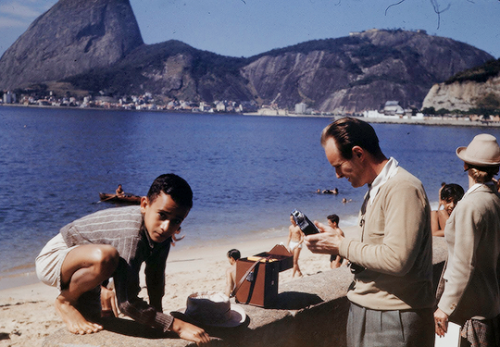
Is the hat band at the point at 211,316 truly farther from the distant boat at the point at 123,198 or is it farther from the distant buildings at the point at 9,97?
the distant buildings at the point at 9,97

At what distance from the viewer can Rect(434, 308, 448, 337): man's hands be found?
2.65 m

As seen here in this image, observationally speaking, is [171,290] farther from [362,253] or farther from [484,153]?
[362,253]

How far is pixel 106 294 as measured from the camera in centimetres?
367

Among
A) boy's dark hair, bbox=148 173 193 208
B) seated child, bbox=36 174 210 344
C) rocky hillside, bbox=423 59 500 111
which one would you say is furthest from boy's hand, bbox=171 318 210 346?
rocky hillside, bbox=423 59 500 111

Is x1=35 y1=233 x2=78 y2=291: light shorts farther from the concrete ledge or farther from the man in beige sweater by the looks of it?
the man in beige sweater

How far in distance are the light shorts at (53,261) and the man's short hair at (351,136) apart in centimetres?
138

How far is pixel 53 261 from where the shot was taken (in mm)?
2295

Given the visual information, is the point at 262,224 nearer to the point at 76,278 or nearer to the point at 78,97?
the point at 76,278

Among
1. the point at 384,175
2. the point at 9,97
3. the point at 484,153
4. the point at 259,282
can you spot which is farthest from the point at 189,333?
the point at 9,97

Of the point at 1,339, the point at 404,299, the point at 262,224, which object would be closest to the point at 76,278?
the point at 404,299

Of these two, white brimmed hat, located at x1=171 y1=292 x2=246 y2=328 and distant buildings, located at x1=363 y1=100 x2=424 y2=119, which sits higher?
distant buildings, located at x1=363 y1=100 x2=424 y2=119

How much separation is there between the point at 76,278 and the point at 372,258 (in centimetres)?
139

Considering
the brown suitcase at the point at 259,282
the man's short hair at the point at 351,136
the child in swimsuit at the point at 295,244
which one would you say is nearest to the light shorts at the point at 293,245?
the child in swimsuit at the point at 295,244

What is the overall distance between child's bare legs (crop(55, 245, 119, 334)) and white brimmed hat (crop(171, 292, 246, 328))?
0.50 m
